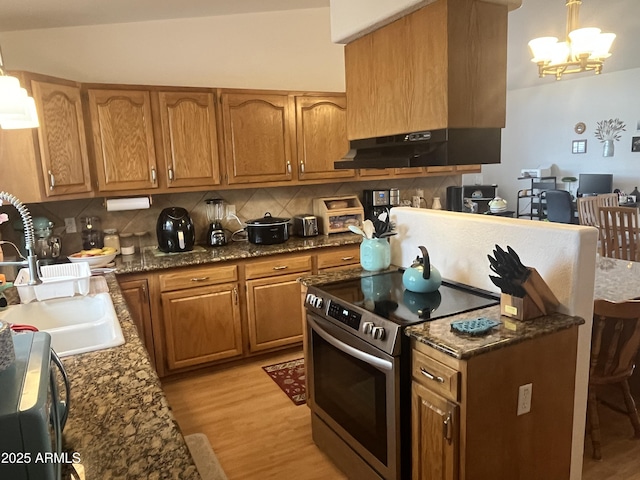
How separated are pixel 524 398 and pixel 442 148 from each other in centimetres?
104

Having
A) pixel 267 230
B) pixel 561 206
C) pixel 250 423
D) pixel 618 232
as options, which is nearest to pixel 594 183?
pixel 561 206

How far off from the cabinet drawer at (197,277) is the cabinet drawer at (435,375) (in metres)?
1.90

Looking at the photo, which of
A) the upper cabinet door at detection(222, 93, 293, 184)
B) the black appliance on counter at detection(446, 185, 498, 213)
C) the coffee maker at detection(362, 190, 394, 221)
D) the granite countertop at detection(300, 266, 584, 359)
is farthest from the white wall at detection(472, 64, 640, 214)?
the granite countertop at detection(300, 266, 584, 359)

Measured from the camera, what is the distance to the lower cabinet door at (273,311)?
11.6 feet

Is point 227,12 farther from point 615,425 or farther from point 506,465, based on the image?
point 615,425

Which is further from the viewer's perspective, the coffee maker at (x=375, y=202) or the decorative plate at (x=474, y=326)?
the coffee maker at (x=375, y=202)

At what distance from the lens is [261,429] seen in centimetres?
278

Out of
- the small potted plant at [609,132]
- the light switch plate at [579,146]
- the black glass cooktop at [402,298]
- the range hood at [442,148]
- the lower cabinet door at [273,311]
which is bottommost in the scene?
the lower cabinet door at [273,311]

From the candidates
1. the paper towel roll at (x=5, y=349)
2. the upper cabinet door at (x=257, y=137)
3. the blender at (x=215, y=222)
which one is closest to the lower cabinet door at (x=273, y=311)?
the blender at (x=215, y=222)

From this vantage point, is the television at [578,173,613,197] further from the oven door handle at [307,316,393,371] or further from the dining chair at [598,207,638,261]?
the oven door handle at [307,316,393,371]

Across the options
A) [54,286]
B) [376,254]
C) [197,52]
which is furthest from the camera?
[197,52]

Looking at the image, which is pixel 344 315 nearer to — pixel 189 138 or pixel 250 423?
pixel 250 423

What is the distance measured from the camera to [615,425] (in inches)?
104

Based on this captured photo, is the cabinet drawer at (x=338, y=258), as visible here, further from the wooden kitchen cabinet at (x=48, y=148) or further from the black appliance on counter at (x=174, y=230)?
the wooden kitchen cabinet at (x=48, y=148)
